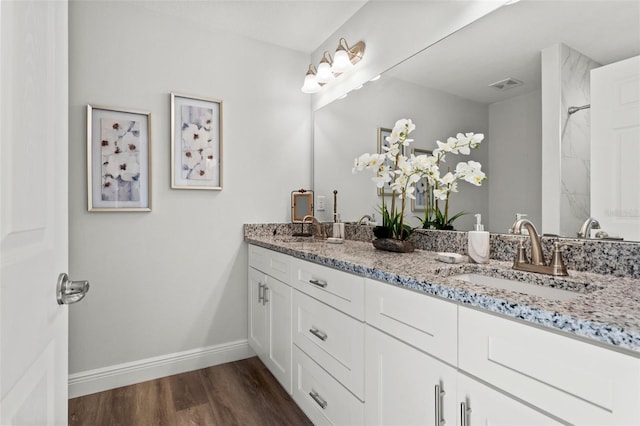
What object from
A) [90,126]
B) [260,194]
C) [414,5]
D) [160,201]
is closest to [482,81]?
[414,5]

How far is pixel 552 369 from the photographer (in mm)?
651

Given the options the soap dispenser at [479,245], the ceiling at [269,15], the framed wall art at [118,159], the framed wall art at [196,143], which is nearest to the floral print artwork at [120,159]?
the framed wall art at [118,159]

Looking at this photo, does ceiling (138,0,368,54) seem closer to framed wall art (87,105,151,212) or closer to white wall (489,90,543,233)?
framed wall art (87,105,151,212)

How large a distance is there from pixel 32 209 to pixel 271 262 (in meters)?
1.50

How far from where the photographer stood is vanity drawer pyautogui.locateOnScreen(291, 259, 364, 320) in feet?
4.01

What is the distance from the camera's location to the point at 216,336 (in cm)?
241

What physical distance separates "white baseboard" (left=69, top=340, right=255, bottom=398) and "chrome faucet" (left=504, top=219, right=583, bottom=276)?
1996 millimetres

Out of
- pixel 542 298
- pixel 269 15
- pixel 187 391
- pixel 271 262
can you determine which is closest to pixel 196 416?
pixel 187 391

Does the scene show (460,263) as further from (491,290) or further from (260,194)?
(260,194)

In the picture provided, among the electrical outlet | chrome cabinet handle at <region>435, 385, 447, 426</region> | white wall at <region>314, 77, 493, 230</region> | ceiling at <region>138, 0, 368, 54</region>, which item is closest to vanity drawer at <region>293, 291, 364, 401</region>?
chrome cabinet handle at <region>435, 385, 447, 426</region>

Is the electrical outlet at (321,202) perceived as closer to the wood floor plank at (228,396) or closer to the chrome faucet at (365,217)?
the chrome faucet at (365,217)

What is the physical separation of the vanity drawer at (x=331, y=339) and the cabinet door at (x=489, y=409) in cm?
42

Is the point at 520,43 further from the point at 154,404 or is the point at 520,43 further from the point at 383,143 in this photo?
the point at 154,404

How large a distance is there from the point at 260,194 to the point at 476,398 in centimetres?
204
